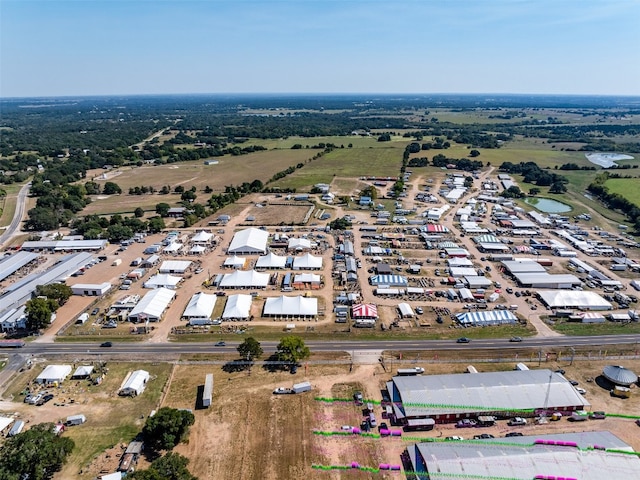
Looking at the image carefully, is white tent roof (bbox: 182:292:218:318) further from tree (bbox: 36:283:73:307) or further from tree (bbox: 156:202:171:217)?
tree (bbox: 156:202:171:217)

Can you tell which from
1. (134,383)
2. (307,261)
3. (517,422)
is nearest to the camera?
(517,422)

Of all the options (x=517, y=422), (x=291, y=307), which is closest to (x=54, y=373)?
(x=291, y=307)

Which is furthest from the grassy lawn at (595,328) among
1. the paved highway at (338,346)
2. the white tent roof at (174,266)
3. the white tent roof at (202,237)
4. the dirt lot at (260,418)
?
the white tent roof at (202,237)

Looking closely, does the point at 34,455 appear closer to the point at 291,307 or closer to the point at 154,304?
the point at 154,304

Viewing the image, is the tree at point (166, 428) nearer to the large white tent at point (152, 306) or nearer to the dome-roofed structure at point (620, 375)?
the large white tent at point (152, 306)

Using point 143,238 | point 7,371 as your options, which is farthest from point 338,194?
point 7,371

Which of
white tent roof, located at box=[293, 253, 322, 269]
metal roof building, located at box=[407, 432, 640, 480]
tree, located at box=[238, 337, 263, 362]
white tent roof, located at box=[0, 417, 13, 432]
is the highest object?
metal roof building, located at box=[407, 432, 640, 480]

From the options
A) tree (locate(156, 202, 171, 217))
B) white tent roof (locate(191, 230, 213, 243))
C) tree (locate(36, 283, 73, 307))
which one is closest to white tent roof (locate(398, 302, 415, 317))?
white tent roof (locate(191, 230, 213, 243))
